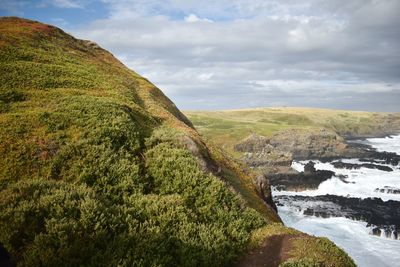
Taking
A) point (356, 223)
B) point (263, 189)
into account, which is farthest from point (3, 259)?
point (356, 223)

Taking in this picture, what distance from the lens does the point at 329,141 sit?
12681cm

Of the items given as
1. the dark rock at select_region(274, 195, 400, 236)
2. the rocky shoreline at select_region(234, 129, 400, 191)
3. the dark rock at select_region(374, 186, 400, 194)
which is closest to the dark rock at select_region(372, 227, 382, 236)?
the dark rock at select_region(274, 195, 400, 236)

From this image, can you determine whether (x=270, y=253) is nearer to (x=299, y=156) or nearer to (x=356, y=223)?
(x=356, y=223)

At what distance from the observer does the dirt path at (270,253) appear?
14148mm

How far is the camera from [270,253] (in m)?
14.9

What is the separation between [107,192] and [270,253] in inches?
311

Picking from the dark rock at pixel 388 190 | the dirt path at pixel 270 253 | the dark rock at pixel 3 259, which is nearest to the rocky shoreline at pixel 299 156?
the dark rock at pixel 388 190

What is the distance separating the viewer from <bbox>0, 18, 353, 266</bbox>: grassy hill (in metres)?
11.4

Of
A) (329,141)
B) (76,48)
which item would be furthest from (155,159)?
(329,141)

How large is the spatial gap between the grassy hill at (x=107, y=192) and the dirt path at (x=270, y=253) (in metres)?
0.41

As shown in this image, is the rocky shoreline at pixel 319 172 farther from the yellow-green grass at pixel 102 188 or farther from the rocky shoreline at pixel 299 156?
the yellow-green grass at pixel 102 188

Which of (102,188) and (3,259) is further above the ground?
(102,188)

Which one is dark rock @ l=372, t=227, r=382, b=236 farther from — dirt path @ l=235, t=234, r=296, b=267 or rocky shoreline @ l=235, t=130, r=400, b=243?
dirt path @ l=235, t=234, r=296, b=267

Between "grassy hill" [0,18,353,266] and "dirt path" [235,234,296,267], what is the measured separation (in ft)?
1.36
